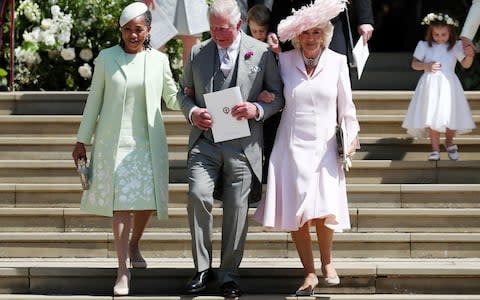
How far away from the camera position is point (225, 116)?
8812 millimetres

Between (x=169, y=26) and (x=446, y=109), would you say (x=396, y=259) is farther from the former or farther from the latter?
(x=169, y=26)

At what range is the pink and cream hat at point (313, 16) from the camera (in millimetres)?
8734

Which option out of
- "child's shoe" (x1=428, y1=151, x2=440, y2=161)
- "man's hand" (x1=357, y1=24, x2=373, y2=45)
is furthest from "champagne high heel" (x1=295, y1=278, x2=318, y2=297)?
"child's shoe" (x1=428, y1=151, x2=440, y2=161)

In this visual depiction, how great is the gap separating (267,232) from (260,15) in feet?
5.16

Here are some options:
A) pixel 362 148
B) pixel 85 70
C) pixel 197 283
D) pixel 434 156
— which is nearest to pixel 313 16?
pixel 197 283

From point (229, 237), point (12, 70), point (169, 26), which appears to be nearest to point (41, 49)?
point (12, 70)

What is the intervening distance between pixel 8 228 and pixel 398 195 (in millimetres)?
2920

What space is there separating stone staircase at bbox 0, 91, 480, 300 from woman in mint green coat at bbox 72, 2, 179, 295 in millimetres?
474

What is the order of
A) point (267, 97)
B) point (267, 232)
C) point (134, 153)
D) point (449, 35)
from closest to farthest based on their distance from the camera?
point (267, 97)
point (134, 153)
point (267, 232)
point (449, 35)

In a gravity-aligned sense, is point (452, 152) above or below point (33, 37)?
below

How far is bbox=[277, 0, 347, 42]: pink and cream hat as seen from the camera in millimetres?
8734

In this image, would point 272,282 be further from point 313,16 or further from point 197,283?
point 313,16

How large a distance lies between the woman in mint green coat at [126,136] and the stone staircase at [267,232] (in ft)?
1.55

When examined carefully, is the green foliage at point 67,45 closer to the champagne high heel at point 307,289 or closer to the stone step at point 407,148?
the stone step at point 407,148
